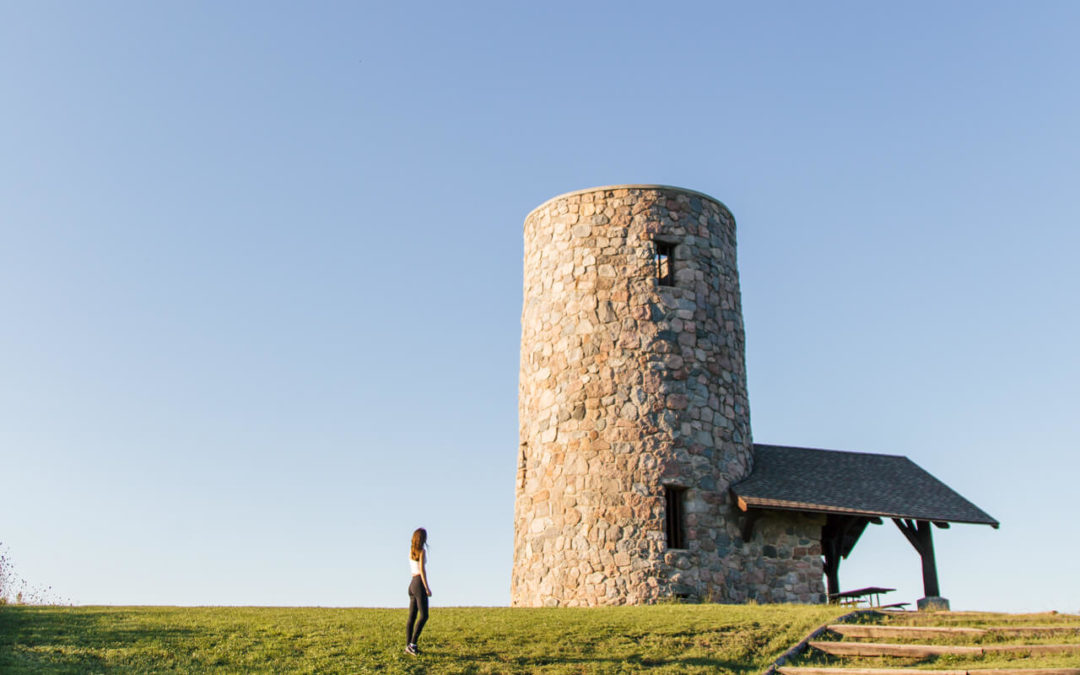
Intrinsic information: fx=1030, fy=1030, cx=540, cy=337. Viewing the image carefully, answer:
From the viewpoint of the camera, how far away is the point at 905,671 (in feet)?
42.9

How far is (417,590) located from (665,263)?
11.2 meters

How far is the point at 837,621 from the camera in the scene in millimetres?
15688

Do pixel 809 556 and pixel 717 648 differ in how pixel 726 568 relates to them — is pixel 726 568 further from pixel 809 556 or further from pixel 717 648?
pixel 717 648

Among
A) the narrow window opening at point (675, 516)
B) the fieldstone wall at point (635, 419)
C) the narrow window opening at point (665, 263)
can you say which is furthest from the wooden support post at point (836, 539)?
the narrow window opening at point (665, 263)

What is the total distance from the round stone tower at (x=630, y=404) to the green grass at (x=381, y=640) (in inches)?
147

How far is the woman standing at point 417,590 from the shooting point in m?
13.2

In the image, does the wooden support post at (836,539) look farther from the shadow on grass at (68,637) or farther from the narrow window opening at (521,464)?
the shadow on grass at (68,637)

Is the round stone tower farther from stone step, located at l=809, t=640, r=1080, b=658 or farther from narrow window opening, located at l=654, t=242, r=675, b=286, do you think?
stone step, located at l=809, t=640, r=1080, b=658

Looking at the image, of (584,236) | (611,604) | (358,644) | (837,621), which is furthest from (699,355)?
(358,644)

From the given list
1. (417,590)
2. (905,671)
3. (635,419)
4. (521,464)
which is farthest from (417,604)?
A: (521,464)

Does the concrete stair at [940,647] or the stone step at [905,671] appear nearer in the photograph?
the stone step at [905,671]

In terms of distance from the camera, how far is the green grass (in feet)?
42.1

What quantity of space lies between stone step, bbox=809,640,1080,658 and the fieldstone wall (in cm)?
585

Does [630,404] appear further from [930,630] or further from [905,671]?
[905,671]
